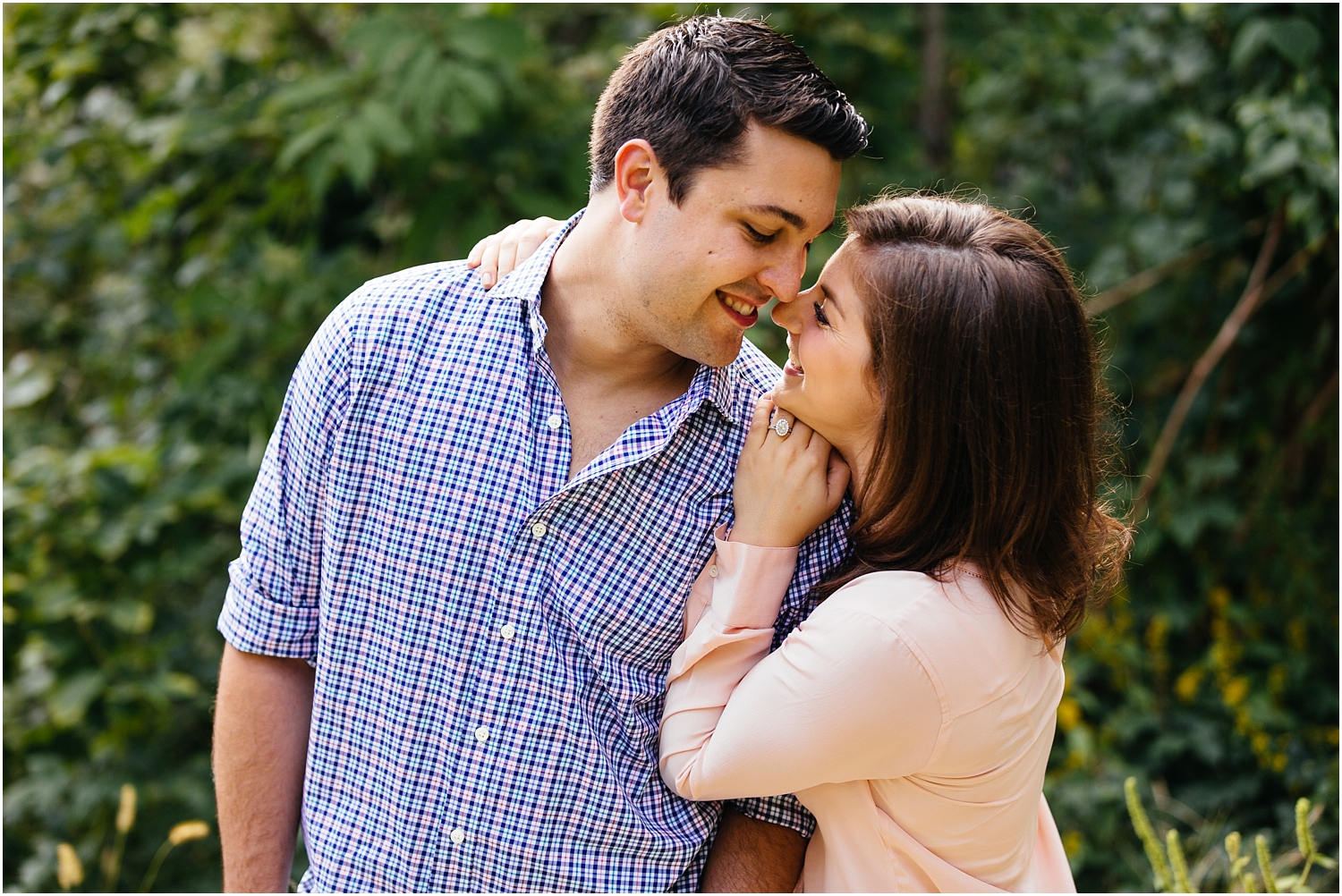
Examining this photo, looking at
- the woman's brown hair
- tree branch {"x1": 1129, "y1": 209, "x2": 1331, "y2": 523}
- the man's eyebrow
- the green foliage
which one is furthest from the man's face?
tree branch {"x1": 1129, "y1": 209, "x2": 1331, "y2": 523}

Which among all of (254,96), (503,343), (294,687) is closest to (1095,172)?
(254,96)

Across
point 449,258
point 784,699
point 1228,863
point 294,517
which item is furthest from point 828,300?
point 1228,863

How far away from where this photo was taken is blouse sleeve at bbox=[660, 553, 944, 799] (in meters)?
1.32

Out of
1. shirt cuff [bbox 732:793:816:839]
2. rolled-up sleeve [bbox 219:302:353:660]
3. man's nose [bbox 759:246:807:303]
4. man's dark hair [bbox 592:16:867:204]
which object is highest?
man's dark hair [bbox 592:16:867:204]

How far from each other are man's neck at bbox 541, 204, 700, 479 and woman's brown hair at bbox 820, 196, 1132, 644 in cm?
36

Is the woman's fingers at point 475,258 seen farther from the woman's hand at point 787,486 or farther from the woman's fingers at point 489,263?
the woman's hand at point 787,486

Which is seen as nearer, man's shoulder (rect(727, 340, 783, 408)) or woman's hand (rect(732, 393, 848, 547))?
woman's hand (rect(732, 393, 848, 547))

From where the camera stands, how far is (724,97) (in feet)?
4.99

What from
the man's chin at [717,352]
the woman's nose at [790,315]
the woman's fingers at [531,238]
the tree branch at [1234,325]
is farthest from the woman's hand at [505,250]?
the tree branch at [1234,325]

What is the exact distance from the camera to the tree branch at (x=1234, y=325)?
3250 millimetres

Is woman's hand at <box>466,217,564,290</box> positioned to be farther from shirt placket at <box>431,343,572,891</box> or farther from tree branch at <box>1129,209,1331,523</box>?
tree branch at <box>1129,209,1331,523</box>

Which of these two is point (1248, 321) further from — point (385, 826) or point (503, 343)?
point (385, 826)

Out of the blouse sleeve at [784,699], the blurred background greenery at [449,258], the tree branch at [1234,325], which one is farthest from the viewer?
the tree branch at [1234,325]

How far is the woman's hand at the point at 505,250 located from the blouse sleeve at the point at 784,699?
583 mm
